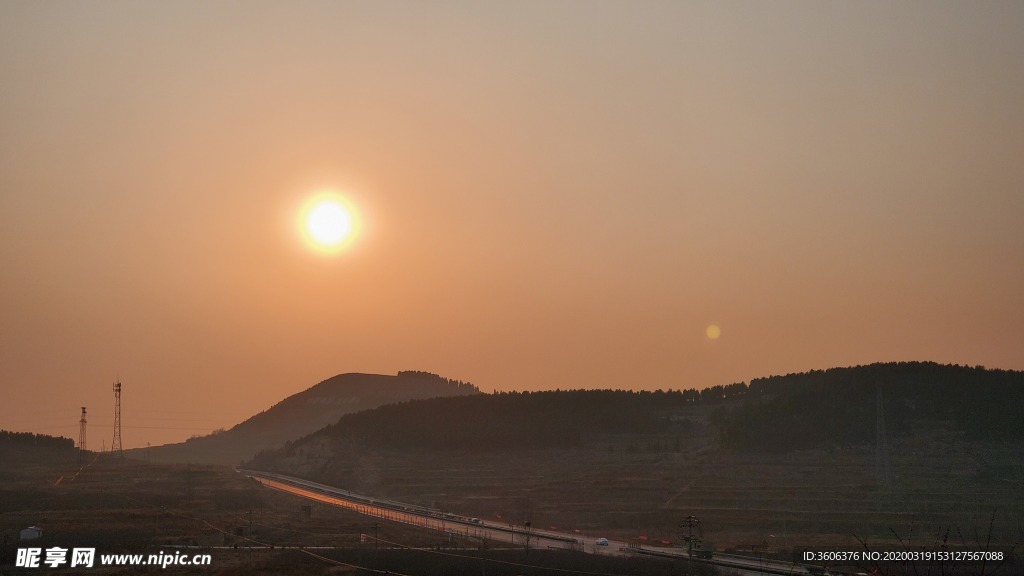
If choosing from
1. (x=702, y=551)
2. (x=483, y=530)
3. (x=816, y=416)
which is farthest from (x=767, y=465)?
(x=702, y=551)

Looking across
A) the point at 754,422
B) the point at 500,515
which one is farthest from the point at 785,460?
the point at 500,515

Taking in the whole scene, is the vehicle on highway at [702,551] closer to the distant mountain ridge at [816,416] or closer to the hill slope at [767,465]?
the hill slope at [767,465]

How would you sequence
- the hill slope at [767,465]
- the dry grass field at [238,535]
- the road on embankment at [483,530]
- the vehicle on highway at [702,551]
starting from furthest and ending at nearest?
the hill slope at [767,465] → the vehicle on highway at [702,551] → the road on embankment at [483,530] → the dry grass field at [238,535]

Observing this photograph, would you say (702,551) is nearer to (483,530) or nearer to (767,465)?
(483,530)

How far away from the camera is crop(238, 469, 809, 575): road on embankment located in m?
79.4

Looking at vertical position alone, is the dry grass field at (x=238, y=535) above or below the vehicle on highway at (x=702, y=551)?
above

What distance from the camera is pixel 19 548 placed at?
81.8 m

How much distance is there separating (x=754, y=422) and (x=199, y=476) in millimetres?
96973

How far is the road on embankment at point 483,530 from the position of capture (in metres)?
79.4

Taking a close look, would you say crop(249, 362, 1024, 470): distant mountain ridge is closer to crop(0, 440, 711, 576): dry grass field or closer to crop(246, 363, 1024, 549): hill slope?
crop(246, 363, 1024, 549): hill slope

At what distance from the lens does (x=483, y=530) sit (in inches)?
4483

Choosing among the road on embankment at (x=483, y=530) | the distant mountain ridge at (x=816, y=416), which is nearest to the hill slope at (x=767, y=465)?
the distant mountain ridge at (x=816, y=416)

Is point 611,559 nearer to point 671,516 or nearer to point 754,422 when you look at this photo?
point 671,516

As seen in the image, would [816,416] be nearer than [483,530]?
No
